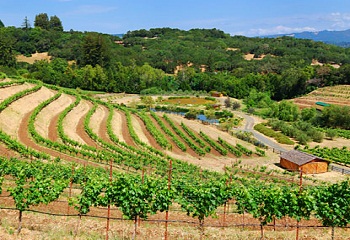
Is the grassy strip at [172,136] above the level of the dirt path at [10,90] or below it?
below

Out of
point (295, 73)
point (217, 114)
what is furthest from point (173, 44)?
point (217, 114)

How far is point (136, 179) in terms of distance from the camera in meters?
15.1

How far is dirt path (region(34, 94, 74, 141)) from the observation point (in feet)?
129

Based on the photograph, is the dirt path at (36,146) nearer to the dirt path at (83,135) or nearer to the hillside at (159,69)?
the dirt path at (83,135)

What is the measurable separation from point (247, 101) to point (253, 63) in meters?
46.3

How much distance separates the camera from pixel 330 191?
14641 mm

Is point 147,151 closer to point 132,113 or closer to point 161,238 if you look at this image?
point 132,113

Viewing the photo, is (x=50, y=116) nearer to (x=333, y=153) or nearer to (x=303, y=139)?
(x=303, y=139)

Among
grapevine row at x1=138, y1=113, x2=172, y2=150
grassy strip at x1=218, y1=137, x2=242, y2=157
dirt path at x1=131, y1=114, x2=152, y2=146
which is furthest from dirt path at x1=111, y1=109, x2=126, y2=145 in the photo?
grassy strip at x1=218, y1=137, x2=242, y2=157

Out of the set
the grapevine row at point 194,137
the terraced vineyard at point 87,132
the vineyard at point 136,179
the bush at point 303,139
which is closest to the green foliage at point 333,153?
the bush at point 303,139

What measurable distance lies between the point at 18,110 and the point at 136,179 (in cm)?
3467

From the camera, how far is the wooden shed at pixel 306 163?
39031 mm

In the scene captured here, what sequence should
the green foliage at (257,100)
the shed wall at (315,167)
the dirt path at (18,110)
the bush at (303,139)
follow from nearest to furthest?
1. the dirt path at (18,110)
2. the shed wall at (315,167)
3. the bush at (303,139)
4. the green foliage at (257,100)

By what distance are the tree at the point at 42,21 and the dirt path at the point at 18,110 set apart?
138369mm
